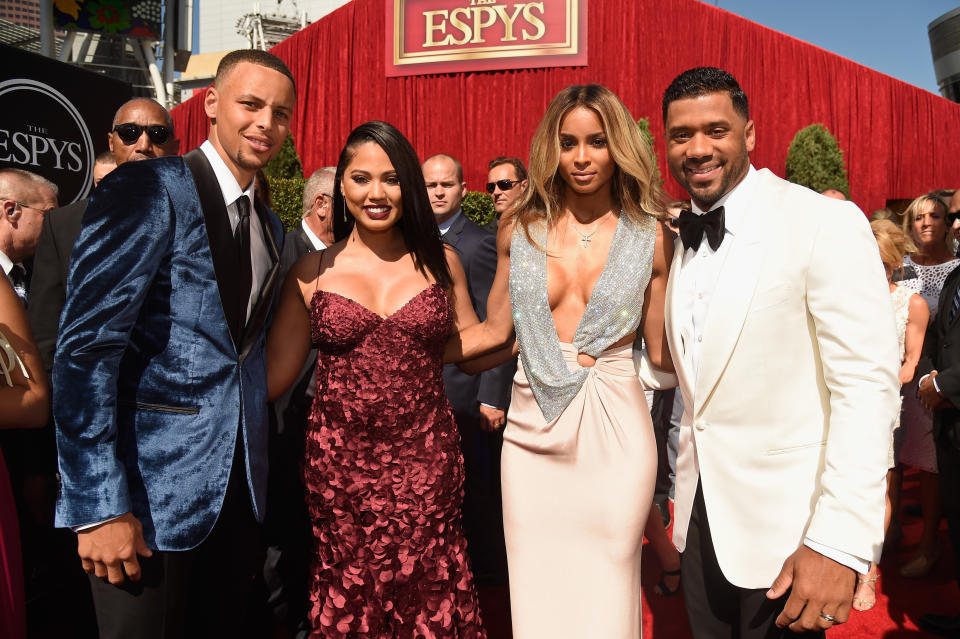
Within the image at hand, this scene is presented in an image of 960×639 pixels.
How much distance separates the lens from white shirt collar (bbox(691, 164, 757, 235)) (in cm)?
178

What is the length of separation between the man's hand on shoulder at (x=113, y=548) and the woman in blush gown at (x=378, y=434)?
2.26 feet

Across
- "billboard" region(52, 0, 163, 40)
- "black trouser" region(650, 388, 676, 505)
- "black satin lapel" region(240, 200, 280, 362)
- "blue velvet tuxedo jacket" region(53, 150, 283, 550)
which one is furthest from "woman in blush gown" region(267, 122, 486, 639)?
"billboard" region(52, 0, 163, 40)

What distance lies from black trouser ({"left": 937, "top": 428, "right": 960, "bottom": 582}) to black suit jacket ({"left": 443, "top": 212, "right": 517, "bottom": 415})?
2071 millimetres

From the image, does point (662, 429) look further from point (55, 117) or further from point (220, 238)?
point (55, 117)

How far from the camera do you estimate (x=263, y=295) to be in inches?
76.4

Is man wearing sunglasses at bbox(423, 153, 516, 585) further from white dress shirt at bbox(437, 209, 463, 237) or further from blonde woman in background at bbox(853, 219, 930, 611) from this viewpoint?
blonde woman in background at bbox(853, 219, 930, 611)

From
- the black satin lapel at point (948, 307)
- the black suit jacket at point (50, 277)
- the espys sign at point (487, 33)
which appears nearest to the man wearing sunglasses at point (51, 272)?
the black suit jacket at point (50, 277)

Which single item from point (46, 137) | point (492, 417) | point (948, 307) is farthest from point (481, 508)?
point (46, 137)

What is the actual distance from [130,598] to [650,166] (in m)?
1.98

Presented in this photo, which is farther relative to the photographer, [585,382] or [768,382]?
[585,382]

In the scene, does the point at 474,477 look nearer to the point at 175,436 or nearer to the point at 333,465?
the point at 333,465

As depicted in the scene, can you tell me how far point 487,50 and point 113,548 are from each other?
51.6 ft

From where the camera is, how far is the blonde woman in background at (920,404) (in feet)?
12.3

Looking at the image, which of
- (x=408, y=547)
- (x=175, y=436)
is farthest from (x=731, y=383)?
(x=175, y=436)
